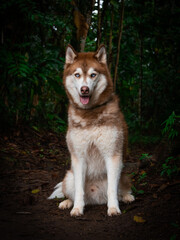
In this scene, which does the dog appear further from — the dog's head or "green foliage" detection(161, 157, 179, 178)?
"green foliage" detection(161, 157, 179, 178)

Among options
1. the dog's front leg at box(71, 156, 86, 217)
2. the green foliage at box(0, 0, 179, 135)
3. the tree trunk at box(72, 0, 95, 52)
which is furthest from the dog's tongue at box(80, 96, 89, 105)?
the tree trunk at box(72, 0, 95, 52)

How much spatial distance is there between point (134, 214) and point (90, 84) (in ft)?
5.18

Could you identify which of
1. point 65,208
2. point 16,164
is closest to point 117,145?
point 65,208

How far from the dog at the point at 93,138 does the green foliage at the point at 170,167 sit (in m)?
0.54

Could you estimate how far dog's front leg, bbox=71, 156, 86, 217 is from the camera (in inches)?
116

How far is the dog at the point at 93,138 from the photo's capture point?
2.97 m

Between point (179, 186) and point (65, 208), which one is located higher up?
point (179, 186)

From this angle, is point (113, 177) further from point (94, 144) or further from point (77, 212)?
point (77, 212)

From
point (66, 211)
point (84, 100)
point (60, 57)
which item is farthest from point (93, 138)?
point (60, 57)

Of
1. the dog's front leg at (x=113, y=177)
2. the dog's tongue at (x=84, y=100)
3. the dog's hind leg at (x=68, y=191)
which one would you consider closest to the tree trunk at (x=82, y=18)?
the dog's tongue at (x=84, y=100)

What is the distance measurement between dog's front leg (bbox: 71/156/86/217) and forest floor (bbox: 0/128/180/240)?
108mm

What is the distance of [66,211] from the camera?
10.3 feet

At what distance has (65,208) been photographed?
3242 millimetres

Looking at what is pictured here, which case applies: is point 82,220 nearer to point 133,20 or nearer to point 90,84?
point 90,84
